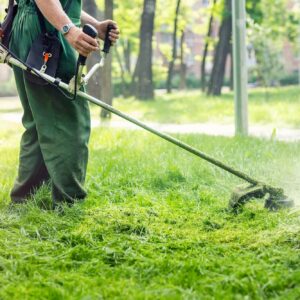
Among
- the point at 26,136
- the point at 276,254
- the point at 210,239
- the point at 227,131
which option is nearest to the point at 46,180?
the point at 26,136

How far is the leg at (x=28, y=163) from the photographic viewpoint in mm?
4562

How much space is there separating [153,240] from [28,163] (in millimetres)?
1333

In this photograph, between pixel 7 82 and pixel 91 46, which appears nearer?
pixel 91 46

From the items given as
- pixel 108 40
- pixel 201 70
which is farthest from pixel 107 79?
pixel 201 70

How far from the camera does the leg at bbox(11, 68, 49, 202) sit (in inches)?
180

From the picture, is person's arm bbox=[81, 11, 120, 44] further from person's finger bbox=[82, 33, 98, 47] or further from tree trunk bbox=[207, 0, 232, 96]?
tree trunk bbox=[207, 0, 232, 96]

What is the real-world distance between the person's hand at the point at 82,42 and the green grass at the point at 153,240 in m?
1.02

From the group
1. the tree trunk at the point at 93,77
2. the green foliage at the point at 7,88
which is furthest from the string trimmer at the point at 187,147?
the green foliage at the point at 7,88

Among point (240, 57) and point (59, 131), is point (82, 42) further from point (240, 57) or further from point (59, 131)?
point (240, 57)

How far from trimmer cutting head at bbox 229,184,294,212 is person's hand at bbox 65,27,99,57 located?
1.36 m

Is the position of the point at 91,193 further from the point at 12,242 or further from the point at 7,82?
the point at 7,82

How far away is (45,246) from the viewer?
142 inches

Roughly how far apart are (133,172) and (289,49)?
46.8 meters

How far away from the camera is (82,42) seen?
3760mm
